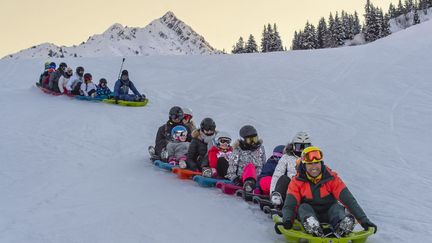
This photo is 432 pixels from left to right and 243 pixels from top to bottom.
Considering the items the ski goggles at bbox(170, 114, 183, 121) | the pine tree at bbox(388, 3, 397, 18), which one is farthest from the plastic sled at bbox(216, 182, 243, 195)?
the pine tree at bbox(388, 3, 397, 18)

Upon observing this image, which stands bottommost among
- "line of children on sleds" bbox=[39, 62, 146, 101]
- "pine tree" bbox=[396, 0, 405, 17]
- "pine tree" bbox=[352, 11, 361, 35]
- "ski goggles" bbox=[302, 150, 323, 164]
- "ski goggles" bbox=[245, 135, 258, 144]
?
"ski goggles" bbox=[302, 150, 323, 164]

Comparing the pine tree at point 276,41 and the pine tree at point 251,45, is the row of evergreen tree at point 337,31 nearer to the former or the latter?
the pine tree at point 276,41

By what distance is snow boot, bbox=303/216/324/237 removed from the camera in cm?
542

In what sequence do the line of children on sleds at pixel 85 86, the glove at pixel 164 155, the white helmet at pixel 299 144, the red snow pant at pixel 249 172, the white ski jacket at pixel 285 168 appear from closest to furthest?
the white ski jacket at pixel 285 168 → the white helmet at pixel 299 144 → the red snow pant at pixel 249 172 → the glove at pixel 164 155 → the line of children on sleds at pixel 85 86

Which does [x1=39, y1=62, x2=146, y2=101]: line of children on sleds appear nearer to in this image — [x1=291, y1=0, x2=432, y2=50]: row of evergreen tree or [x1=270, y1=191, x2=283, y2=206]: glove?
[x1=270, y1=191, x2=283, y2=206]: glove

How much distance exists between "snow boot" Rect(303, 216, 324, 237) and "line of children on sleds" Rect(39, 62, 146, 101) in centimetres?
1285

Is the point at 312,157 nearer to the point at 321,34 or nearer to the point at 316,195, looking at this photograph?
the point at 316,195

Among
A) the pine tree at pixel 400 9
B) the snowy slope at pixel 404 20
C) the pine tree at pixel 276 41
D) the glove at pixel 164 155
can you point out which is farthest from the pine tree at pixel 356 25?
the glove at pixel 164 155

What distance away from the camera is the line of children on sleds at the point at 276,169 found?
226 inches

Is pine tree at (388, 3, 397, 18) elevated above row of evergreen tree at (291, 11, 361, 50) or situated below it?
above

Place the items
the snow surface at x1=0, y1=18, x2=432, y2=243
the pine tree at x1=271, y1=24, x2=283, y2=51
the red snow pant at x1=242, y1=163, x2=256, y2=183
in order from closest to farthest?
the snow surface at x1=0, y1=18, x2=432, y2=243 < the red snow pant at x1=242, y1=163, x2=256, y2=183 < the pine tree at x1=271, y1=24, x2=283, y2=51

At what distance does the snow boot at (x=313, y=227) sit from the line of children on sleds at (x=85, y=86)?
12845 mm

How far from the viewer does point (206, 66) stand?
1061 inches

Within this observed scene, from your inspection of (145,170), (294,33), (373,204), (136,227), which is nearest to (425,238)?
(373,204)
